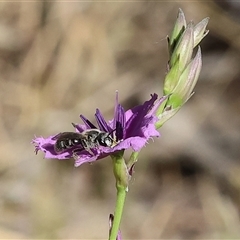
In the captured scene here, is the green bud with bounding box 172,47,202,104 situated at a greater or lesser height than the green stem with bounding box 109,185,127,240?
greater

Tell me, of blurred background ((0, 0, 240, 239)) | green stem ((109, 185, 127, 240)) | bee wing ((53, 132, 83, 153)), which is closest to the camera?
green stem ((109, 185, 127, 240))

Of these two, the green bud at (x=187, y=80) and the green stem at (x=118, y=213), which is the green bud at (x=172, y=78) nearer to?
the green bud at (x=187, y=80)

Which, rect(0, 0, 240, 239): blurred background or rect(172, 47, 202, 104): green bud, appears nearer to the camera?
rect(172, 47, 202, 104): green bud

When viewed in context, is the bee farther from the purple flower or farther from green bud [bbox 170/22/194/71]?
green bud [bbox 170/22/194/71]

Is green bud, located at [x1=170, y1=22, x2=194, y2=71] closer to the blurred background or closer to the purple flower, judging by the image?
the purple flower

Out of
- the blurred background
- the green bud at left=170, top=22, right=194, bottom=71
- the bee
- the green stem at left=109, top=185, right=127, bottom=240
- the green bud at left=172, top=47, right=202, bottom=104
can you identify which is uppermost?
the blurred background

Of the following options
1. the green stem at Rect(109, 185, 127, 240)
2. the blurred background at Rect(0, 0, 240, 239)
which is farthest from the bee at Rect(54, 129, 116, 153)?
the blurred background at Rect(0, 0, 240, 239)

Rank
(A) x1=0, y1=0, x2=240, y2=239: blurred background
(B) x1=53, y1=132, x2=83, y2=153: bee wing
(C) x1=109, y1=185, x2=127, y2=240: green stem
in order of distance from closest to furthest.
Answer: (C) x1=109, y1=185, x2=127, y2=240: green stem → (B) x1=53, y1=132, x2=83, y2=153: bee wing → (A) x1=0, y1=0, x2=240, y2=239: blurred background

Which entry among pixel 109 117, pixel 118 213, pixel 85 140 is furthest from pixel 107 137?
pixel 109 117

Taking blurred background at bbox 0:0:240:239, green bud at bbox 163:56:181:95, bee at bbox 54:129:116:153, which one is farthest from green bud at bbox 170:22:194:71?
blurred background at bbox 0:0:240:239
